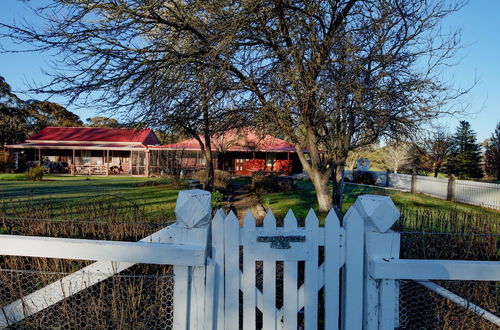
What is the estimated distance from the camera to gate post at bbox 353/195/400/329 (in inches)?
70.6

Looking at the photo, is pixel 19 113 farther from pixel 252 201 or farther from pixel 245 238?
pixel 245 238

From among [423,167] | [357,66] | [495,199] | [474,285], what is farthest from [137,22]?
[423,167]

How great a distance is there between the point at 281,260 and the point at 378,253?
579 mm

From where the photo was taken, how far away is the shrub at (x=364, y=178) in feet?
72.0

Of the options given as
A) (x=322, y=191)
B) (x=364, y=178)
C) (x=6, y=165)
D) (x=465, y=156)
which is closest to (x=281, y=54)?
(x=322, y=191)

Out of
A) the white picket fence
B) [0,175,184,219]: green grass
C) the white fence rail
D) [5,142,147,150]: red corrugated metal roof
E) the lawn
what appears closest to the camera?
the white picket fence

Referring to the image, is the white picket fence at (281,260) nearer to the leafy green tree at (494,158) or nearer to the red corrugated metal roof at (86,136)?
the red corrugated metal roof at (86,136)

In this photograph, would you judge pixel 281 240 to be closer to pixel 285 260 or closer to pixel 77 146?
pixel 285 260

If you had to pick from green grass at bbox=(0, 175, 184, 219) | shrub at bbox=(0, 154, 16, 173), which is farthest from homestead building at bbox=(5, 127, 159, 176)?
green grass at bbox=(0, 175, 184, 219)

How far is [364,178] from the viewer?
73.7ft

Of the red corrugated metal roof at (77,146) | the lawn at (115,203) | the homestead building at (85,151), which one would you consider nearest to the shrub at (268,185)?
the lawn at (115,203)

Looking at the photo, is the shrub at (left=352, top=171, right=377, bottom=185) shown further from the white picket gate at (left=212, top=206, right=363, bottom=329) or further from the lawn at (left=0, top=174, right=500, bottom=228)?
the white picket gate at (left=212, top=206, right=363, bottom=329)

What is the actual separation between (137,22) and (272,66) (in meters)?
2.91

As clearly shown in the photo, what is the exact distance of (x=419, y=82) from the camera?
7078mm
